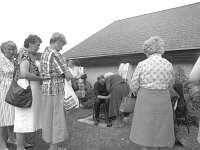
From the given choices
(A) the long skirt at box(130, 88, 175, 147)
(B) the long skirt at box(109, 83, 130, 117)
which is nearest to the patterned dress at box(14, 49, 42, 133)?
(A) the long skirt at box(130, 88, 175, 147)

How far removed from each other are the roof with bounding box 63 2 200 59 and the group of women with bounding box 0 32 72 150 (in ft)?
16.3

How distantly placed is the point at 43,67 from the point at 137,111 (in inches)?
62.2

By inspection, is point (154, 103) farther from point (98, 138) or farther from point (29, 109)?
point (98, 138)

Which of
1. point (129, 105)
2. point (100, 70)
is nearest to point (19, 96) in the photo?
point (129, 105)

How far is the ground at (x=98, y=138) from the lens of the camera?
3812mm

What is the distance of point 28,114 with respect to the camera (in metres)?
3.18

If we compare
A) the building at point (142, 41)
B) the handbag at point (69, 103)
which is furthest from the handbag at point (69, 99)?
the building at point (142, 41)

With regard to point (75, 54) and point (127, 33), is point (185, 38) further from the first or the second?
point (75, 54)

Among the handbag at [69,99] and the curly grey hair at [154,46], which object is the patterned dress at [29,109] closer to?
the handbag at [69,99]

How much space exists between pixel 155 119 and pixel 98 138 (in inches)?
78.3

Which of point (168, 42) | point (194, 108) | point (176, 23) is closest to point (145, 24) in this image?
point (176, 23)

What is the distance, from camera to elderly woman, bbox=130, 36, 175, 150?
105 inches

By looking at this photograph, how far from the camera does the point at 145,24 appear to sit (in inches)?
409

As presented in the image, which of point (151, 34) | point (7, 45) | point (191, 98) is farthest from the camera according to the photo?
point (151, 34)
